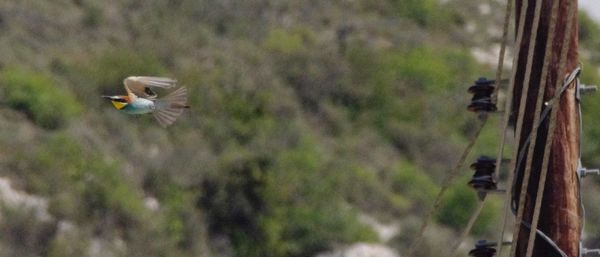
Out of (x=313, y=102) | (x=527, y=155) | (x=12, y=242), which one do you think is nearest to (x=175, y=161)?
(x=12, y=242)

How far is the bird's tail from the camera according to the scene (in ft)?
25.8

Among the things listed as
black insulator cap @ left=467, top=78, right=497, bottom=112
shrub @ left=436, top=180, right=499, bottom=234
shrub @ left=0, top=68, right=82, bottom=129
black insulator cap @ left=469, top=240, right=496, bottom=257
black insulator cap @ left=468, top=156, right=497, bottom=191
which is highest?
shrub @ left=436, top=180, right=499, bottom=234

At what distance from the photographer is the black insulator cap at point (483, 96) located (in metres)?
9.38

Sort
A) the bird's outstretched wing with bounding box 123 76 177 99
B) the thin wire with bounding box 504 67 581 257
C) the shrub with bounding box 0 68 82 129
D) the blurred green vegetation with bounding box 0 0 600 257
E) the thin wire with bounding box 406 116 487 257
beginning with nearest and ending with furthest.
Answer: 1. the bird's outstretched wing with bounding box 123 76 177 99
2. the thin wire with bounding box 504 67 581 257
3. the thin wire with bounding box 406 116 487 257
4. the blurred green vegetation with bounding box 0 0 600 257
5. the shrub with bounding box 0 68 82 129

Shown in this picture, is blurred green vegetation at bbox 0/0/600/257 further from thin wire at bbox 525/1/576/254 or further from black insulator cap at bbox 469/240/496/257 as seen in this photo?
thin wire at bbox 525/1/576/254

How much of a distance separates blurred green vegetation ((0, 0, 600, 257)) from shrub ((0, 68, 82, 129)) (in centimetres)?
4

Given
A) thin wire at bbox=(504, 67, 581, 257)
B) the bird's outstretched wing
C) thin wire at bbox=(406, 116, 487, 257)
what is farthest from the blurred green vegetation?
thin wire at bbox=(504, 67, 581, 257)

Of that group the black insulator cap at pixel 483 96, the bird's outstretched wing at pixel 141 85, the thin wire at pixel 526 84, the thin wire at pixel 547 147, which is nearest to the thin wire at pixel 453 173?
the black insulator cap at pixel 483 96

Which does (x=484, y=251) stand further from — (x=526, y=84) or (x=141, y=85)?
(x=141, y=85)

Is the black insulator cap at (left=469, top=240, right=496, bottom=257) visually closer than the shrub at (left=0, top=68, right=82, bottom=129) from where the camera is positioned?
Yes

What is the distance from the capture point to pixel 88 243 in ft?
88.8

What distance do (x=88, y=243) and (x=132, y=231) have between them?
1737 mm

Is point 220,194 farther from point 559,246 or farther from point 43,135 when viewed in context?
point 559,246

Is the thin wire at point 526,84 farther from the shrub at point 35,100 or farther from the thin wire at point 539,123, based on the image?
the shrub at point 35,100
